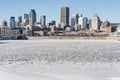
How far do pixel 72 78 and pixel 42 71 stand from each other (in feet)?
8.10

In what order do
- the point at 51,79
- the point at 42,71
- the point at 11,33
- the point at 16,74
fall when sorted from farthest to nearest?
1. the point at 11,33
2. the point at 42,71
3. the point at 16,74
4. the point at 51,79

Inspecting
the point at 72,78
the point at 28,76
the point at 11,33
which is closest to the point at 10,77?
the point at 28,76

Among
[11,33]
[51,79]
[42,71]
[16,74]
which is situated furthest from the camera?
[11,33]

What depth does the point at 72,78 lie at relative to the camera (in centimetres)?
1319

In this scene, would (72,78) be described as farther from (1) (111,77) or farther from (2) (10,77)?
(2) (10,77)

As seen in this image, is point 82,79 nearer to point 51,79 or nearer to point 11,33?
point 51,79

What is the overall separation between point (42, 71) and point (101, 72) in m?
2.80

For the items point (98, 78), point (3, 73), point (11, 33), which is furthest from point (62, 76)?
point (11, 33)

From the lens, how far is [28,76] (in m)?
13.6

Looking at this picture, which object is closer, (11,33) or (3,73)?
(3,73)

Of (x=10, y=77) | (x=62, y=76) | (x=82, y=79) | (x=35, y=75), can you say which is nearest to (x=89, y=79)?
(x=82, y=79)

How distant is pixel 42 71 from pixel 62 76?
1.84m

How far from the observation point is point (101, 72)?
1505 cm

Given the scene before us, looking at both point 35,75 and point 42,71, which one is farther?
point 42,71
